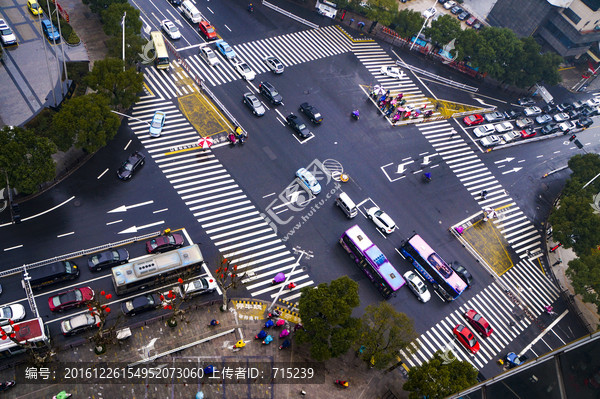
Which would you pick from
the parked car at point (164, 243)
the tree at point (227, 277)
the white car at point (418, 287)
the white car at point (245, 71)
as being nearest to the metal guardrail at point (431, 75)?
the white car at point (245, 71)

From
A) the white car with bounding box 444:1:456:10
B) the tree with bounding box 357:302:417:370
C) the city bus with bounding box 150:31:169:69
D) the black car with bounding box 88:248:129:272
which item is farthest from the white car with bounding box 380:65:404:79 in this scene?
the black car with bounding box 88:248:129:272

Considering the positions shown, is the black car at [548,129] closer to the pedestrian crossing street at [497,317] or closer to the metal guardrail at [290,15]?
the pedestrian crossing street at [497,317]

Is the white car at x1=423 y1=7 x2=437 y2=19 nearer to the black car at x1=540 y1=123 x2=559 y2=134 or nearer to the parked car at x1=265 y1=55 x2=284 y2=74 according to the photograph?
the black car at x1=540 y1=123 x2=559 y2=134

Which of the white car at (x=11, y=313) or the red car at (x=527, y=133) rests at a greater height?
the red car at (x=527, y=133)

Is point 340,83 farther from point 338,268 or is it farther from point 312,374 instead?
point 312,374

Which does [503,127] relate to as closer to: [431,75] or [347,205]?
[431,75]
